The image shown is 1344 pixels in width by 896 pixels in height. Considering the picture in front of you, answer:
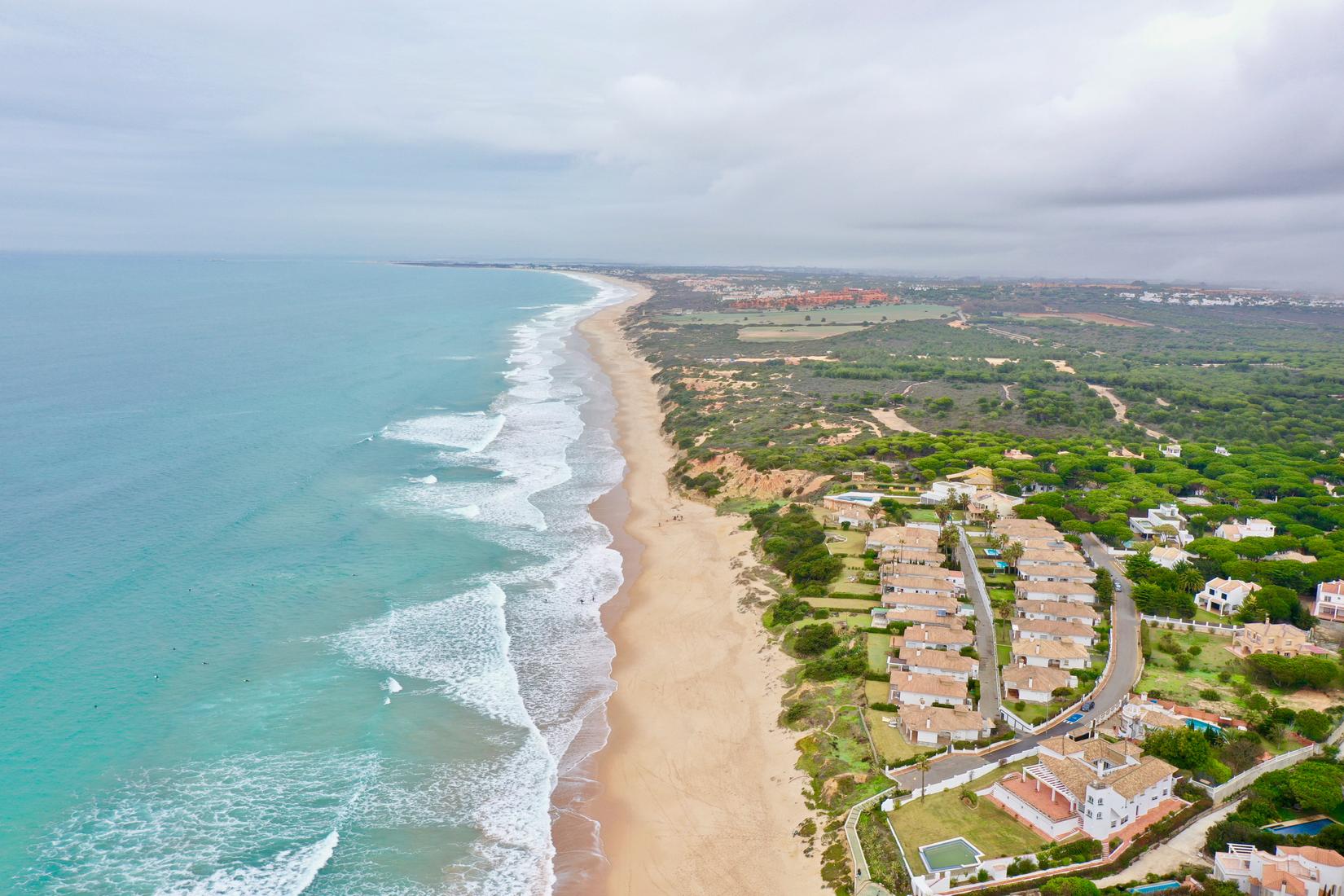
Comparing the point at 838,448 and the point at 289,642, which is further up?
the point at 838,448

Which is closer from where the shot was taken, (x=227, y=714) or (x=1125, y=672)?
(x=227, y=714)

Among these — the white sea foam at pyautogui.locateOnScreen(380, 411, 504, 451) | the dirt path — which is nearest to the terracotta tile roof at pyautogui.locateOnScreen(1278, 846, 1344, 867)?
the white sea foam at pyautogui.locateOnScreen(380, 411, 504, 451)

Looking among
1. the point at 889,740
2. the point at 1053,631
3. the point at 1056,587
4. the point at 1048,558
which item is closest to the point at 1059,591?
the point at 1056,587

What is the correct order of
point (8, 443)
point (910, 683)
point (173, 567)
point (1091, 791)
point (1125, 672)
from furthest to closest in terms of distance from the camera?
point (8, 443) → point (173, 567) → point (1125, 672) → point (910, 683) → point (1091, 791)

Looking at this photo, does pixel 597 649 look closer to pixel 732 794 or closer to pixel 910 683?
pixel 732 794

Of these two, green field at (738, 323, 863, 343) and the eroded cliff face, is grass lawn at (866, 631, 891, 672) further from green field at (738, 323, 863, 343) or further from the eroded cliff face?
green field at (738, 323, 863, 343)

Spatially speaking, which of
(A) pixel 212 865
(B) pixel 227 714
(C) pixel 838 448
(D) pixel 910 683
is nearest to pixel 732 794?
(D) pixel 910 683

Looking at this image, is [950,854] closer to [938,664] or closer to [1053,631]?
[938,664]
